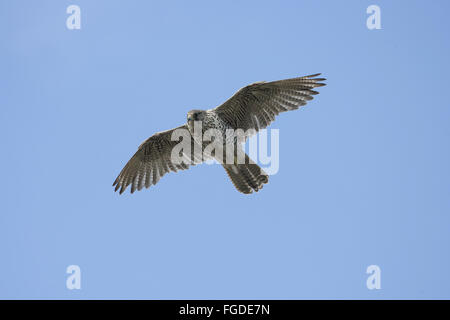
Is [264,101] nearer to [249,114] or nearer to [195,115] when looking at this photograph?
[249,114]

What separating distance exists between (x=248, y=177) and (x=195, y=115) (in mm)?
1559

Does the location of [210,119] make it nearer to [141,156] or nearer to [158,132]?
[158,132]

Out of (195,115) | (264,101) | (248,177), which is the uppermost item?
(264,101)

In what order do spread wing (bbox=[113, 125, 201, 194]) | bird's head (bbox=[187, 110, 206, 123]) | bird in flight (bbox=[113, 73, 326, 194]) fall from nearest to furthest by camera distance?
bird's head (bbox=[187, 110, 206, 123])
bird in flight (bbox=[113, 73, 326, 194])
spread wing (bbox=[113, 125, 201, 194])

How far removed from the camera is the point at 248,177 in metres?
10.8

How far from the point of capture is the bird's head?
406 inches

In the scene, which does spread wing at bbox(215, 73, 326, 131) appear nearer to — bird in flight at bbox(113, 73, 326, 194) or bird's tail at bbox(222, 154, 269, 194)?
bird in flight at bbox(113, 73, 326, 194)

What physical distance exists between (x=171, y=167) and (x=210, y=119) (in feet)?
6.79

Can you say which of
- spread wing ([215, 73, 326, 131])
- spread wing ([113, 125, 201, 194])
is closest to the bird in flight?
spread wing ([215, 73, 326, 131])

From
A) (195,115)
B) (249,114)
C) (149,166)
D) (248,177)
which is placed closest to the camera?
(195,115)

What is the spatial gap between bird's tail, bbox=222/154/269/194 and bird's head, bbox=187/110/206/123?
3.59 feet

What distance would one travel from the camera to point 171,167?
12195 mm

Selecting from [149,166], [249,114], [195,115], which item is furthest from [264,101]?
[149,166]
